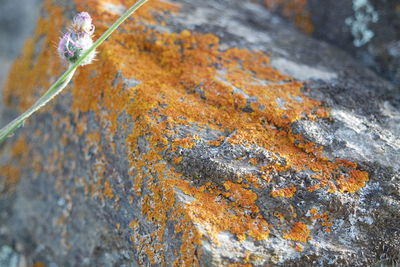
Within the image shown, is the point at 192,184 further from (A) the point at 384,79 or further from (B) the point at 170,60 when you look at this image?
(A) the point at 384,79

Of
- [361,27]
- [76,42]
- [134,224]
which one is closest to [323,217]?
[134,224]

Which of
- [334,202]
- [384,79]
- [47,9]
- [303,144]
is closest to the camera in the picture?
[334,202]

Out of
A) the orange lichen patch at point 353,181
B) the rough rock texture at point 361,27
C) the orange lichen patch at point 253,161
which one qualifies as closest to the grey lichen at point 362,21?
the rough rock texture at point 361,27

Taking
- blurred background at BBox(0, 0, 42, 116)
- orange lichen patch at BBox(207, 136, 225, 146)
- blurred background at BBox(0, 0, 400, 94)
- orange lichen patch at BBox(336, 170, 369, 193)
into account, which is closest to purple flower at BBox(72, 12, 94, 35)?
orange lichen patch at BBox(207, 136, 225, 146)

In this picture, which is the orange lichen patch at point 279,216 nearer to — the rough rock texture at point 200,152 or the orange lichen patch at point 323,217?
the rough rock texture at point 200,152

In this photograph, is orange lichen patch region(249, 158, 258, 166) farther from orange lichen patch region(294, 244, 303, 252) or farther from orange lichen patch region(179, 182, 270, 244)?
orange lichen patch region(294, 244, 303, 252)

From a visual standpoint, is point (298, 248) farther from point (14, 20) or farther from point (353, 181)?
point (14, 20)

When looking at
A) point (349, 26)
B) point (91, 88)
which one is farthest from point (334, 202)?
point (349, 26)
